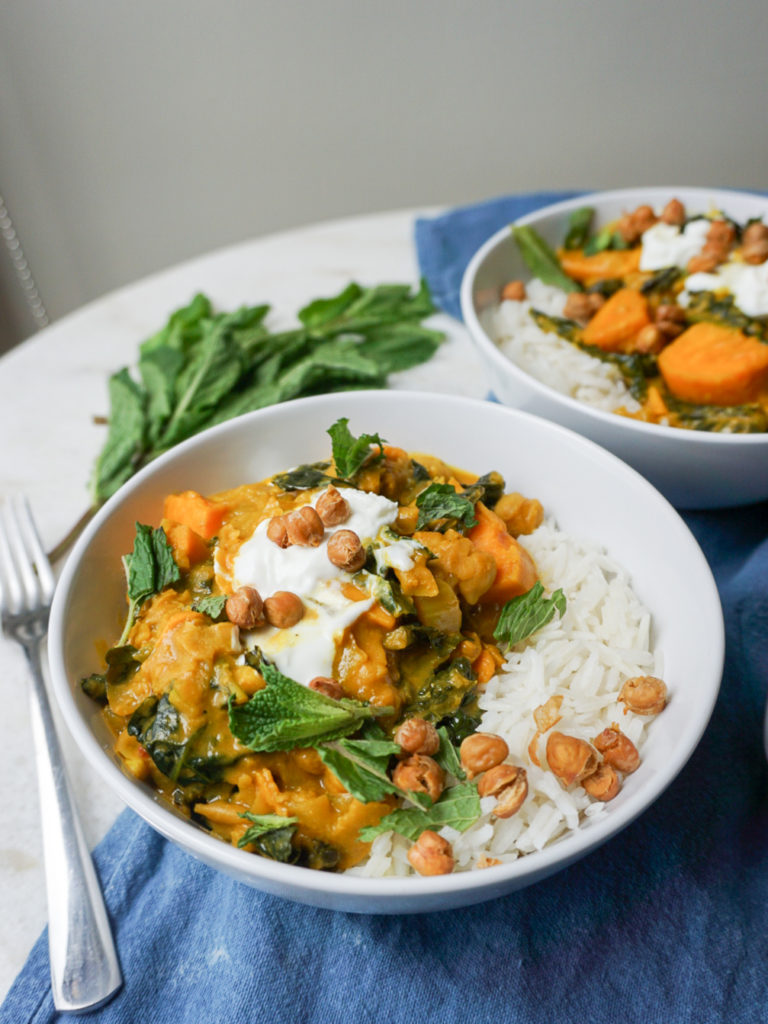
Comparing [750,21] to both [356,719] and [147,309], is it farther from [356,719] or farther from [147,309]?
[356,719]

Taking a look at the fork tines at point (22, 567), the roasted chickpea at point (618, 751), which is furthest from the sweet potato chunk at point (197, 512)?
the roasted chickpea at point (618, 751)

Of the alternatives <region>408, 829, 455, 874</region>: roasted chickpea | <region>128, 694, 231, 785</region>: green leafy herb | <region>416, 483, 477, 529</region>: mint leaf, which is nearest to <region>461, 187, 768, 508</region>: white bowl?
<region>416, 483, 477, 529</region>: mint leaf

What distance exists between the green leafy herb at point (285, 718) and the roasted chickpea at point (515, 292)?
2273 millimetres

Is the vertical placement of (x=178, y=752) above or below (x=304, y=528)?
below

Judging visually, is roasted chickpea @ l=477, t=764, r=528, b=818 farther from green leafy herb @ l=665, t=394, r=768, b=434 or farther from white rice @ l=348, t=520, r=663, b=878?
green leafy herb @ l=665, t=394, r=768, b=434

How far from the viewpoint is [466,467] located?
2807 millimetres

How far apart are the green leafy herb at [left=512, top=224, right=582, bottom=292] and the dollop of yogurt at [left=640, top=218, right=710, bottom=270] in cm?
32

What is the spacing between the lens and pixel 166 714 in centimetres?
198

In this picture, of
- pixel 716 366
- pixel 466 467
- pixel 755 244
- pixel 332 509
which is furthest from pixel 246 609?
pixel 755 244

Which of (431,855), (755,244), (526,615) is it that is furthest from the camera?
(755,244)

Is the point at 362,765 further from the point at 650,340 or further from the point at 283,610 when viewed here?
the point at 650,340

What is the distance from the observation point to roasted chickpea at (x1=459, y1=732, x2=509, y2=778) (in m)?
1.89

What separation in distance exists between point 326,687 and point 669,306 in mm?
2186

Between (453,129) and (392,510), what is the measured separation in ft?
15.9
